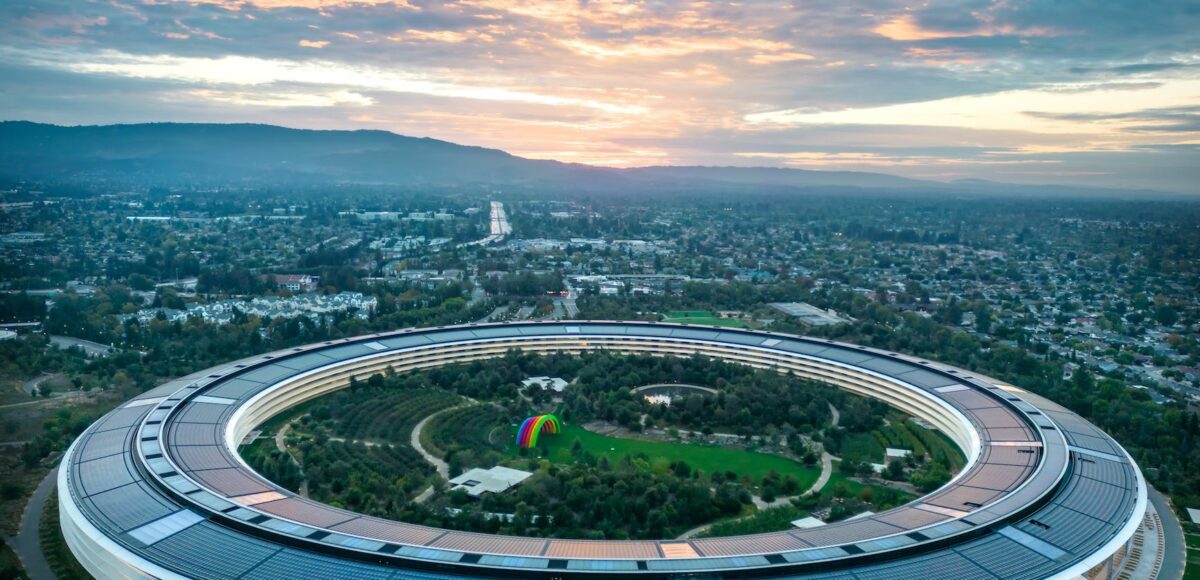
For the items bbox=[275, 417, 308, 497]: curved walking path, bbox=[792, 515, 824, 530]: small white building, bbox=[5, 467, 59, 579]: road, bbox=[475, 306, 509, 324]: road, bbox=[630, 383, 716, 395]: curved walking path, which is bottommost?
bbox=[5, 467, 59, 579]: road

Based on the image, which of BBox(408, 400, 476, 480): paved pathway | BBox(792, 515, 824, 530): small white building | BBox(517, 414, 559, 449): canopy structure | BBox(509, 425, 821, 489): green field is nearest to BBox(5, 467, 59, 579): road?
BBox(408, 400, 476, 480): paved pathway

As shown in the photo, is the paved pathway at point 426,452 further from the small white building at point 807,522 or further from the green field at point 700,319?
the green field at point 700,319

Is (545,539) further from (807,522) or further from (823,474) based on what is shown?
(823,474)

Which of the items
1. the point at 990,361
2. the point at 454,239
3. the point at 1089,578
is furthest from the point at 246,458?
the point at 454,239

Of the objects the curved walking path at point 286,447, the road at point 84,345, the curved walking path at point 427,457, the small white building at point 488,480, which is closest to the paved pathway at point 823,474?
the small white building at point 488,480

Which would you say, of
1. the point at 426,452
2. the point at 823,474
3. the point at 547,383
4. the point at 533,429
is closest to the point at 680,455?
the point at 823,474

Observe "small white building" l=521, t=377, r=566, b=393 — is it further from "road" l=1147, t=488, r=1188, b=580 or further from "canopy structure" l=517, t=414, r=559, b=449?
"road" l=1147, t=488, r=1188, b=580
